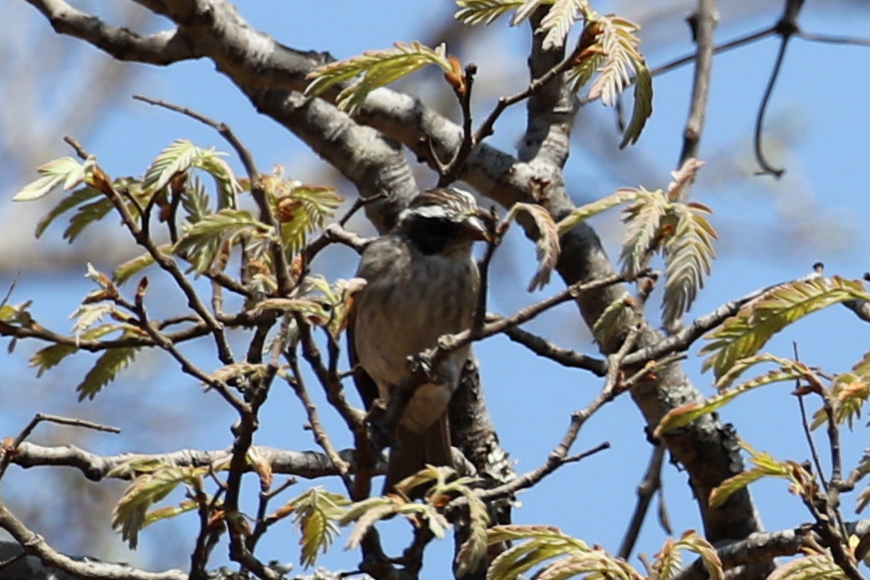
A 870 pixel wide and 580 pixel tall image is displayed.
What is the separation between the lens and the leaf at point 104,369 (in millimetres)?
3717

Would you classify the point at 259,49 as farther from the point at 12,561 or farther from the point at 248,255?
the point at 12,561

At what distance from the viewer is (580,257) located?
16.8ft

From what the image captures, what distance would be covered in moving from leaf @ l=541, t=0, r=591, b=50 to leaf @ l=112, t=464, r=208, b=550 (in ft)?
4.15

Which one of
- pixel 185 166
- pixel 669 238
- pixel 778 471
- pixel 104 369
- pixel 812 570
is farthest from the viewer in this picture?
pixel 104 369

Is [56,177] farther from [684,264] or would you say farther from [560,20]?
[684,264]

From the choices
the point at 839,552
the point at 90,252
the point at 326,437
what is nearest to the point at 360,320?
the point at 326,437

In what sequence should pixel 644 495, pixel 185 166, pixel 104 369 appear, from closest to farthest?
pixel 185 166 → pixel 104 369 → pixel 644 495

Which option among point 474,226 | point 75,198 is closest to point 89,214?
point 75,198

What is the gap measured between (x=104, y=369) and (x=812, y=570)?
6.54 feet

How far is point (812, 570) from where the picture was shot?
2721mm

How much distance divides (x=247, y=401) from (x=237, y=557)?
384mm

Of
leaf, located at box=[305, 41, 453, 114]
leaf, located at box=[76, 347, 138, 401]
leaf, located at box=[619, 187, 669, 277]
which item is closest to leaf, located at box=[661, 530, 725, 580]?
leaf, located at box=[619, 187, 669, 277]

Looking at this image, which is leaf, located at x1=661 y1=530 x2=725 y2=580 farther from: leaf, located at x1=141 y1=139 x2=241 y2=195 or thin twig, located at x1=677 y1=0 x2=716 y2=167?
thin twig, located at x1=677 y1=0 x2=716 y2=167

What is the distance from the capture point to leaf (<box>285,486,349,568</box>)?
2.99 meters
